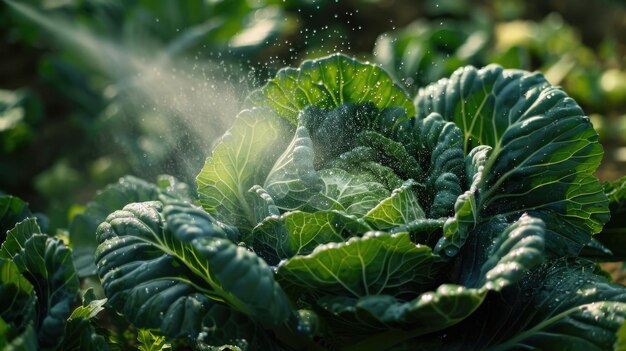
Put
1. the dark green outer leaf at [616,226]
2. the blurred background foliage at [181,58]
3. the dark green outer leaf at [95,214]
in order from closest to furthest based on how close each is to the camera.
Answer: the dark green outer leaf at [616,226] < the dark green outer leaf at [95,214] < the blurred background foliage at [181,58]

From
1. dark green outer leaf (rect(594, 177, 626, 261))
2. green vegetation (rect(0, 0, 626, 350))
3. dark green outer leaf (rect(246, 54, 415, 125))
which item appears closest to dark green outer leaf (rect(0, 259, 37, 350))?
green vegetation (rect(0, 0, 626, 350))

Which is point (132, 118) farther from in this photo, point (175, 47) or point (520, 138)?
point (520, 138)

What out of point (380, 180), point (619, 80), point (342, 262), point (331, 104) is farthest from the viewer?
point (619, 80)

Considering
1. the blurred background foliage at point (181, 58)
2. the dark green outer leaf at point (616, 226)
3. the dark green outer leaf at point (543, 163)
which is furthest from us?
the blurred background foliage at point (181, 58)

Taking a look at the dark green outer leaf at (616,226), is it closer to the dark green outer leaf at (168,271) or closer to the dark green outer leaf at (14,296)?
the dark green outer leaf at (168,271)

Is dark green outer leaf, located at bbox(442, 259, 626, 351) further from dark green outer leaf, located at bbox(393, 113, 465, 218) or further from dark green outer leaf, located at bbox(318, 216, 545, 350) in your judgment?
dark green outer leaf, located at bbox(393, 113, 465, 218)

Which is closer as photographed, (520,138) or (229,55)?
(520,138)

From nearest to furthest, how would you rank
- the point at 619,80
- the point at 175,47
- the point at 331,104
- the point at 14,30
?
the point at 331,104 < the point at 175,47 < the point at 619,80 < the point at 14,30

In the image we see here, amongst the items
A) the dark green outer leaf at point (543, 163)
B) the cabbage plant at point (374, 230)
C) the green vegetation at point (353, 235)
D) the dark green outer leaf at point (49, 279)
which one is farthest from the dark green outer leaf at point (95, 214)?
the dark green outer leaf at point (543, 163)

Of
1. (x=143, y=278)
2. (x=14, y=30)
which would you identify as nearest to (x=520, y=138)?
(x=143, y=278)
